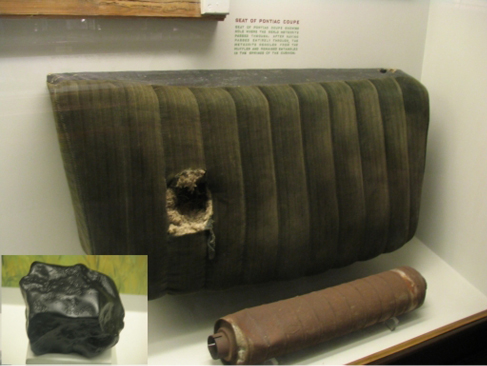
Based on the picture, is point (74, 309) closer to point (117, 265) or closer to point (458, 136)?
point (117, 265)

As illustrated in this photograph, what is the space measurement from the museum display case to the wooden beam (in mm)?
28

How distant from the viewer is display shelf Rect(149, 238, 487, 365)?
1355 millimetres

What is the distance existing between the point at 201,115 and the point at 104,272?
0.47 metres

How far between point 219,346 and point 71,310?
0.39 meters

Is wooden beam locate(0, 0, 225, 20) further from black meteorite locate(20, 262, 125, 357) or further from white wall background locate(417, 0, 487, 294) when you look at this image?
white wall background locate(417, 0, 487, 294)

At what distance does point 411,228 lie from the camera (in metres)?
1.64

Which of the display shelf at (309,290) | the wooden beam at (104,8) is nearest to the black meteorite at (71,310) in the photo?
the display shelf at (309,290)

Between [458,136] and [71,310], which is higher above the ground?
[458,136]

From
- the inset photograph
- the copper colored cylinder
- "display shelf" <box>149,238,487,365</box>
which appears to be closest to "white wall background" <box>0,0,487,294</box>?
"display shelf" <box>149,238,487,365</box>

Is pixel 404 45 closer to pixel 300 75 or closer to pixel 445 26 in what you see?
pixel 445 26

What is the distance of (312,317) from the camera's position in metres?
1.31

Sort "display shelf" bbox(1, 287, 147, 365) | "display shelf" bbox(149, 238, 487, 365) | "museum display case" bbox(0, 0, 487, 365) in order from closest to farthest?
"display shelf" bbox(1, 287, 147, 365) < "museum display case" bbox(0, 0, 487, 365) < "display shelf" bbox(149, 238, 487, 365)

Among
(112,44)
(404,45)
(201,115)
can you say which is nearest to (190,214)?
(201,115)

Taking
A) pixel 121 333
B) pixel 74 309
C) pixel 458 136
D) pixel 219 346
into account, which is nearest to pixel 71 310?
pixel 74 309
